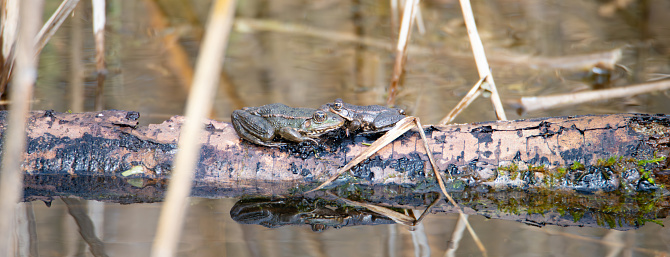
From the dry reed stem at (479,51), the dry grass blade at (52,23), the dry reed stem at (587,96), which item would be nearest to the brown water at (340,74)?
the dry reed stem at (587,96)

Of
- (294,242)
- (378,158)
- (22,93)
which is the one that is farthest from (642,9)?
(22,93)

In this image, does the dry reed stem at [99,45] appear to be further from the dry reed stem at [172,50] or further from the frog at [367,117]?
the frog at [367,117]

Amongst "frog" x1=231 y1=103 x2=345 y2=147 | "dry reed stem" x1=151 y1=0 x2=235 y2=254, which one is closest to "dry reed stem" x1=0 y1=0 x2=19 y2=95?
"frog" x1=231 y1=103 x2=345 y2=147

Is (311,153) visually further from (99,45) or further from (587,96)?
(99,45)

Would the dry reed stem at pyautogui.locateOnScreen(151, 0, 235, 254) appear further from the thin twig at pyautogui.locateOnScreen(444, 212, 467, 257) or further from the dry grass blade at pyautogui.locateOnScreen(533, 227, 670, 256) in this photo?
the dry grass blade at pyautogui.locateOnScreen(533, 227, 670, 256)

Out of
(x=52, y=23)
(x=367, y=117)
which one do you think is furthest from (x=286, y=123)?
(x=52, y=23)

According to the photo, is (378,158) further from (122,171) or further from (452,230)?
(122,171)

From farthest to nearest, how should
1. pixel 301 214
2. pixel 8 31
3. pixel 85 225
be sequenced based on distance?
pixel 8 31 → pixel 301 214 → pixel 85 225
